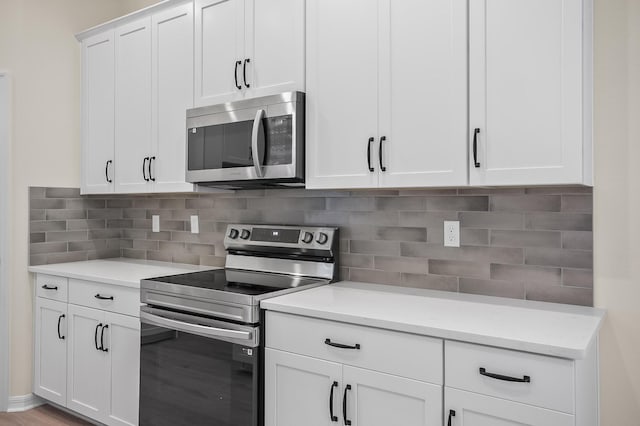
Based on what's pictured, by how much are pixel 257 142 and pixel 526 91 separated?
1.18 meters

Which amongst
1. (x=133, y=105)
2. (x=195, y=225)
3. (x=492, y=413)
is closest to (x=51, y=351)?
(x=195, y=225)

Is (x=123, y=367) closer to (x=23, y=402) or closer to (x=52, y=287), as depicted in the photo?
(x=52, y=287)

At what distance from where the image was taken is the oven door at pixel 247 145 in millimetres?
2197

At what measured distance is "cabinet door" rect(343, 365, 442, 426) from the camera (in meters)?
1.55

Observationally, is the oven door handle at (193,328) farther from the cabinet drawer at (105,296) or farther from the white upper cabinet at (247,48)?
the white upper cabinet at (247,48)

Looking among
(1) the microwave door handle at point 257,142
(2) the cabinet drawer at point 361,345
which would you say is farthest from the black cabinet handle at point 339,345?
(1) the microwave door handle at point 257,142

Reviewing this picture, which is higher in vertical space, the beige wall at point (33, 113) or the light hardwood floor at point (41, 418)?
the beige wall at point (33, 113)

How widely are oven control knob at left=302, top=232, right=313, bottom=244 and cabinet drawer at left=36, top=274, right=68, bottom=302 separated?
153cm

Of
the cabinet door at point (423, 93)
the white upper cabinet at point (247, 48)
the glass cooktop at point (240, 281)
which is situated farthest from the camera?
the white upper cabinet at point (247, 48)

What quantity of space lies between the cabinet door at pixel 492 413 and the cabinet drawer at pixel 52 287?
7.87ft

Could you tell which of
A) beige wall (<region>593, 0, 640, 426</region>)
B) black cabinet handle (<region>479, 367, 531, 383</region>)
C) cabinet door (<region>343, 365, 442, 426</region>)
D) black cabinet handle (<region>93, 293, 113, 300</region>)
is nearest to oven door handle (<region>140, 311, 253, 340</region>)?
black cabinet handle (<region>93, 293, 113, 300</region>)

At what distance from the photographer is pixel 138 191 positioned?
2.95 m

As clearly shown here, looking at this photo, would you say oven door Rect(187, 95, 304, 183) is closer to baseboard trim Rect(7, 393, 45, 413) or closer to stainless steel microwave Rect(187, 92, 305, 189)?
stainless steel microwave Rect(187, 92, 305, 189)

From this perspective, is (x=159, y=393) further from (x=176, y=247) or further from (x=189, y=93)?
(x=189, y=93)
